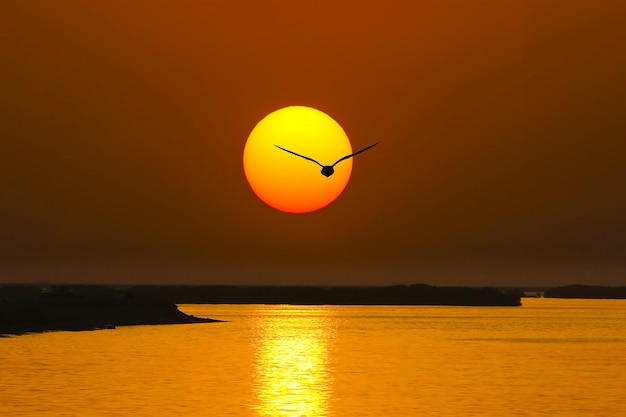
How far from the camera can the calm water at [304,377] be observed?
57906mm

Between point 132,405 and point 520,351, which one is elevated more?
point 520,351

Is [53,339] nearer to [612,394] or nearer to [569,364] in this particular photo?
[569,364]

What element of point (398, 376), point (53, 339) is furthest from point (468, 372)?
point (53, 339)

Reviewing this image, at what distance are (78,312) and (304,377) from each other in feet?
281

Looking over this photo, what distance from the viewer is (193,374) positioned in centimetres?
7731

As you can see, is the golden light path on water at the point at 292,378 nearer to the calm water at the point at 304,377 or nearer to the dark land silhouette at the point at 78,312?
the calm water at the point at 304,377

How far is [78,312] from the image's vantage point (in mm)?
155375

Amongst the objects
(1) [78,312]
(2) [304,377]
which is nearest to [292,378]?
(2) [304,377]

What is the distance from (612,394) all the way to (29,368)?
36940mm

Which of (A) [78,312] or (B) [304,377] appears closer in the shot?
(B) [304,377]

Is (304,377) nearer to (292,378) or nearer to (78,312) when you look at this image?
(292,378)

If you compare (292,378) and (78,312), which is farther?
(78,312)

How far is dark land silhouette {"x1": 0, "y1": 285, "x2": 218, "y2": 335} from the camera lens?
133375mm

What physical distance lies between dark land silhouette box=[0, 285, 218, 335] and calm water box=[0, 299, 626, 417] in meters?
9.86
